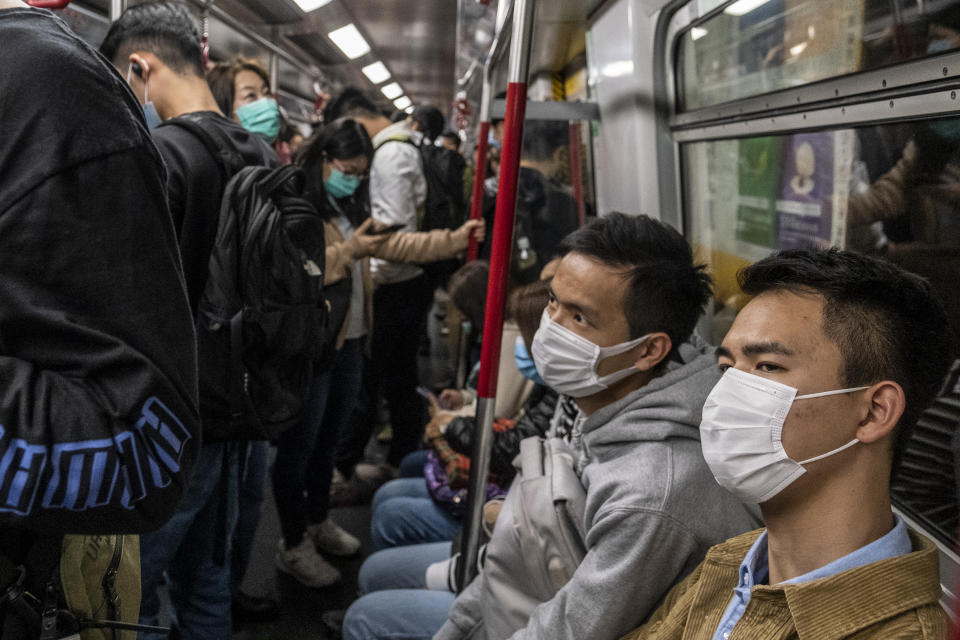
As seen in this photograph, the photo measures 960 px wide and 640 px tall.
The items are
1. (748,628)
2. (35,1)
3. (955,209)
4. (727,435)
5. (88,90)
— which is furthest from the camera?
(35,1)

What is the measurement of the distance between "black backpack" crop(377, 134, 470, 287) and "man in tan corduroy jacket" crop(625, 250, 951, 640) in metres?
3.18

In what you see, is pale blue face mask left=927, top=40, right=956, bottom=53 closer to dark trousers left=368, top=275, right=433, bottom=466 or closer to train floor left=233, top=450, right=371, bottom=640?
train floor left=233, top=450, right=371, bottom=640

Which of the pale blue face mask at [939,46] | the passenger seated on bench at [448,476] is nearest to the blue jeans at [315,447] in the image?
the passenger seated on bench at [448,476]

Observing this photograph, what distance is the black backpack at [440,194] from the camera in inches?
175

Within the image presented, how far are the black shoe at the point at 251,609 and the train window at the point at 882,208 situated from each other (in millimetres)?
1917

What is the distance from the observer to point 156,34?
1862mm

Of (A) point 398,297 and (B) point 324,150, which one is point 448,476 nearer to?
(B) point 324,150

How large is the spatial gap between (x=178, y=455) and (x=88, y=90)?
45cm

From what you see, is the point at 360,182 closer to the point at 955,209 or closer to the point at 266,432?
the point at 266,432

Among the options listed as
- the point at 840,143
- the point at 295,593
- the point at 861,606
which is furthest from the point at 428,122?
the point at 861,606

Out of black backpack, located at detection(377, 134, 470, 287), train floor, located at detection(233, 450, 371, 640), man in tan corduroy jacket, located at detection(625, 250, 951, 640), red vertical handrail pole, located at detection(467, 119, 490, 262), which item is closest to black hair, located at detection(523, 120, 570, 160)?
black backpack, located at detection(377, 134, 470, 287)

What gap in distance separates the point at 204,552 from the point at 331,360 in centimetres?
96

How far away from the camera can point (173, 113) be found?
1.97 m

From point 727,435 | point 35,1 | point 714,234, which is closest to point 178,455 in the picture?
point 727,435
